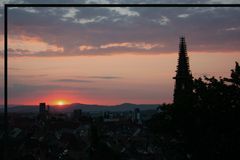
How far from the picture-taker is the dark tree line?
98.6ft

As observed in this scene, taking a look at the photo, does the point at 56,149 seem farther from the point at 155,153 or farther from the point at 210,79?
the point at 210,79

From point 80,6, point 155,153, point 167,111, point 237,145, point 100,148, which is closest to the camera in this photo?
point 80,6

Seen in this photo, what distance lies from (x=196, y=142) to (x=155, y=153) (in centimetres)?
6363

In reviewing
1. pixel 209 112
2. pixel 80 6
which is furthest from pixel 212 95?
pixel 80 6

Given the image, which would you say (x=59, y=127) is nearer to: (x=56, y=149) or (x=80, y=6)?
(x=56, y=149)

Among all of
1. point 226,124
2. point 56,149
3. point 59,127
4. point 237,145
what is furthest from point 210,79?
point 59,127

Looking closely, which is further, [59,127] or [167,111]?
[59,127]

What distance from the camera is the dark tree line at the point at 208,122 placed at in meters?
30.1

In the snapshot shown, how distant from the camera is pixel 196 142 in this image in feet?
103

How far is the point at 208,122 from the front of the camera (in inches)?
1275

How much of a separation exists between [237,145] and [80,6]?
920 inches

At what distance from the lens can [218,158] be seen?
2970cm

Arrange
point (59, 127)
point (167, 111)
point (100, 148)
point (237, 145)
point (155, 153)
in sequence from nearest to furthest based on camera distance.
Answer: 1. point (237, 145)
2. point (167, 111)
3. point (100, 148)
4. point (155, 153)
5. point (59, 127)

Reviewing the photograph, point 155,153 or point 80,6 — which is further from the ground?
point 80,6
